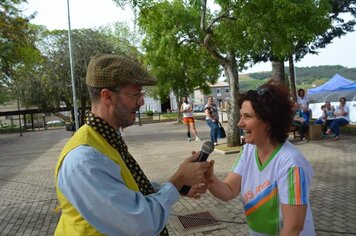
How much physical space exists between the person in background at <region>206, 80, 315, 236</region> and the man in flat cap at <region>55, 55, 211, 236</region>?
514 mm

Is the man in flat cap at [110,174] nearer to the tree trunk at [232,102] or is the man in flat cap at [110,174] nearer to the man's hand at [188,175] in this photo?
the man's hand at [188,175]

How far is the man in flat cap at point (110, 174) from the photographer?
55.6 inches

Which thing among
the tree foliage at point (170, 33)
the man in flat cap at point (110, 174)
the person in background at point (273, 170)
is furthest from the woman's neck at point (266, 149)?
the tree foliage at point (170, 33)

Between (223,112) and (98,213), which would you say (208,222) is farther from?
(223,112)

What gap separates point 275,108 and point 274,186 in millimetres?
455

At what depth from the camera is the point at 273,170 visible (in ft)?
6.92

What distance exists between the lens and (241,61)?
16.0m

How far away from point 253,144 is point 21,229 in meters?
A: 4.56

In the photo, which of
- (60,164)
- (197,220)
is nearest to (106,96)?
(60,164)

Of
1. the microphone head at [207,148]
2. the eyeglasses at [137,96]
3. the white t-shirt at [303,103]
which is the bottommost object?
the microphone head at [207,148]

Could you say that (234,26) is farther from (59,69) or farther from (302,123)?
(59,69)

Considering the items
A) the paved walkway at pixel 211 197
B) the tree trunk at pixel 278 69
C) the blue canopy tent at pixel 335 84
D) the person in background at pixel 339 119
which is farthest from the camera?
the blue canopy tent at pixel 335 84

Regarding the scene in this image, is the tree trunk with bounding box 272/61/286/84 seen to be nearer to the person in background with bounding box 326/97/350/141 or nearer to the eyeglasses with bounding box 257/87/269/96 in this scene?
the person in background with bounding box 326/97/350/141

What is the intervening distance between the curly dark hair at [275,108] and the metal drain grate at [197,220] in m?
3.22
